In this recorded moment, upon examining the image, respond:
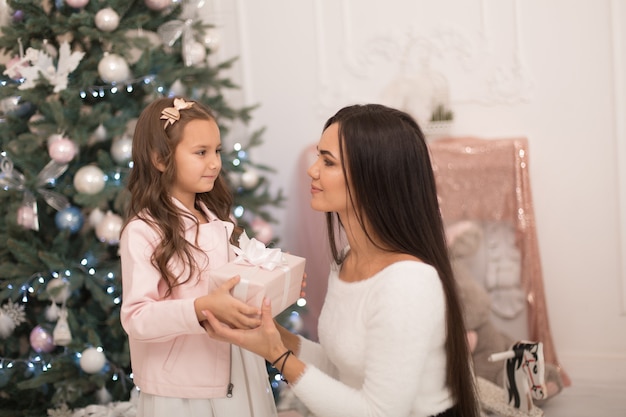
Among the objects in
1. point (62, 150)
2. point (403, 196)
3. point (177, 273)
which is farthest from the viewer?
point (62, 150)

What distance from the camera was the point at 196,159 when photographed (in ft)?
6.77

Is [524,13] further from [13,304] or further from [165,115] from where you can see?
[13,304]

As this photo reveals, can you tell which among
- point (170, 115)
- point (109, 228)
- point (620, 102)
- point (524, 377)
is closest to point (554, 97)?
point (620, 102)

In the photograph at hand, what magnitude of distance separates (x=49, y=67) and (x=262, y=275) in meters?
2.06

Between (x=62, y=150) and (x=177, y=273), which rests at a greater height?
(x=62, y=150)

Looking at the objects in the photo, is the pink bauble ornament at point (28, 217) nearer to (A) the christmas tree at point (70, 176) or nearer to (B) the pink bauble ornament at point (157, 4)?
(A) the christmas tree at point (70, 176)

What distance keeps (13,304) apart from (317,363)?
6.61 feet

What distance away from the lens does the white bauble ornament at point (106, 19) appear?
3.30 metres

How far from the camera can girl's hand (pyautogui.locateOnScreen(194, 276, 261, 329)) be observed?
1.69m

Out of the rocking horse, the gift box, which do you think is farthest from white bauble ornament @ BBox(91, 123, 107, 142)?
the rocking horse

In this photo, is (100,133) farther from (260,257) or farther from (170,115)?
(260,257)

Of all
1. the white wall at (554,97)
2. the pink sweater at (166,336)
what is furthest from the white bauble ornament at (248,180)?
the pink sweater at (166,336)

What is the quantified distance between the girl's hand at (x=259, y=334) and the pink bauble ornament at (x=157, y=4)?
2241mm

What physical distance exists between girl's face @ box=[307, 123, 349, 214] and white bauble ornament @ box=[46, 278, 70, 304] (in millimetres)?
1824
